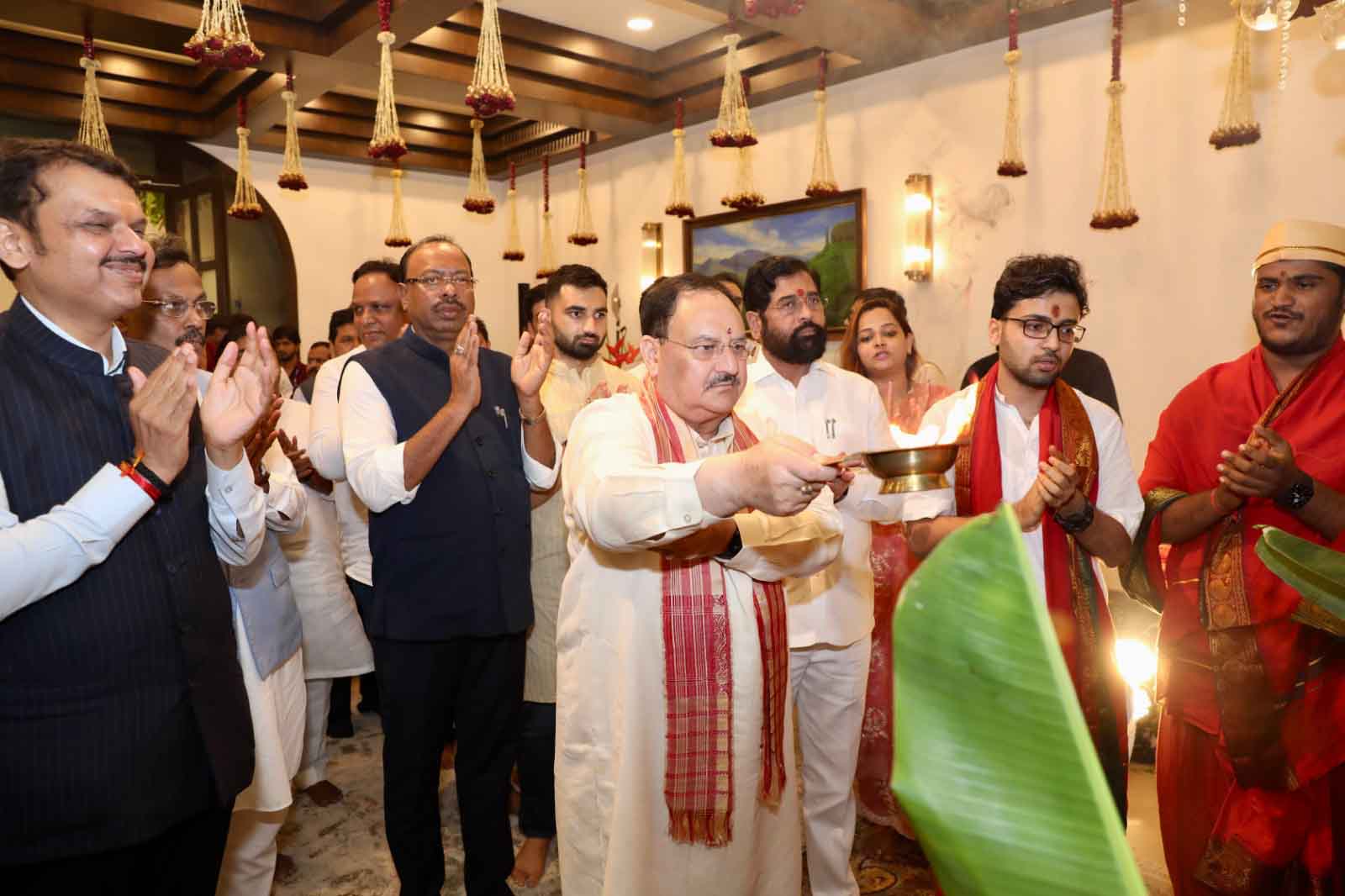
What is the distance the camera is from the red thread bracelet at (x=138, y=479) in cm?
144

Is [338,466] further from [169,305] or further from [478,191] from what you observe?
[478,191]

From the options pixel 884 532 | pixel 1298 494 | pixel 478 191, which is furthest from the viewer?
pixel 478 191

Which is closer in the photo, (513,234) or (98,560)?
(98,560)

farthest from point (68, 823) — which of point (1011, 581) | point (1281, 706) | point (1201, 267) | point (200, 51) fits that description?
point (1201, 267)

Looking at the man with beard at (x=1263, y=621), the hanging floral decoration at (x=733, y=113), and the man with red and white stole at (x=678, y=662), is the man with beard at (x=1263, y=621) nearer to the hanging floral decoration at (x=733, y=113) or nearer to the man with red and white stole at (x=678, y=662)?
the man with red and white stole at (x=678, y=662)

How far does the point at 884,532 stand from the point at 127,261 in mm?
2758

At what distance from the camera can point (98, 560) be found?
1.41m

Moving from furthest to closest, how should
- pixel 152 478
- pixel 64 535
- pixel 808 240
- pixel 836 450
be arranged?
1. pixel 808 240
2. pixel 836 450
3. pixel 152 478
4. pixel 64 535

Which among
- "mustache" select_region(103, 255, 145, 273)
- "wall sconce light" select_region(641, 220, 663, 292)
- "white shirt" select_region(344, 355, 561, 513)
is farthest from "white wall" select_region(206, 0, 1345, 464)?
"mustache" select_region(103, 255, 145, 273)

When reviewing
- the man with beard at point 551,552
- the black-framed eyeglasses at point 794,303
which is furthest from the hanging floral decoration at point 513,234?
the black-framed eyeglasses at point 794,303

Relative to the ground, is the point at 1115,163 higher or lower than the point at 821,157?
lower

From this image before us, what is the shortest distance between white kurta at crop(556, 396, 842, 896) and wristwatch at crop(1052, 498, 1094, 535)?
0.62m

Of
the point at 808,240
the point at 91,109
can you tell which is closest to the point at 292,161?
the point at 91,109

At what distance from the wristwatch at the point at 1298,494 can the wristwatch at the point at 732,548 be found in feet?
4.62
